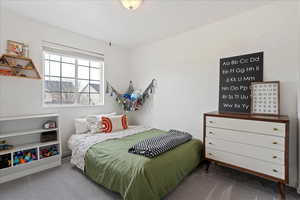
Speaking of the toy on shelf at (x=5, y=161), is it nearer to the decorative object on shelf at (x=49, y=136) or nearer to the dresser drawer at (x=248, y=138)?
the decorative object on shelf at (x=49, y=136)

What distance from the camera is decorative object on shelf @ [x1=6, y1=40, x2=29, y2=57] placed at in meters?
2.06

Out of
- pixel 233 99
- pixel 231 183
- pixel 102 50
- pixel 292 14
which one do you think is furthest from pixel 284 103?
pixel 102 50

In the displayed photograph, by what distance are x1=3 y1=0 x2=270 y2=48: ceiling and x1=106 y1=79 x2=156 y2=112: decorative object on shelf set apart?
118 cm

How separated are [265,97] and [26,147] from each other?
347 centimetres

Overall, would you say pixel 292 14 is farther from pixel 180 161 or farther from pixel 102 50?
pixel 102 50

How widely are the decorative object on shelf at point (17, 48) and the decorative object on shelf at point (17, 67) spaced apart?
0.09 metres

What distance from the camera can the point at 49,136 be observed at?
2.31 meters

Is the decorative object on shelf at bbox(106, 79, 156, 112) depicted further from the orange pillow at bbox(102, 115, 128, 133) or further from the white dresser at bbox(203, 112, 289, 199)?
the white dresser at bbox(203, 112, 289, 199)

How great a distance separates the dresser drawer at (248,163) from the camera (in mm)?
1516

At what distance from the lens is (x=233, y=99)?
214 cm

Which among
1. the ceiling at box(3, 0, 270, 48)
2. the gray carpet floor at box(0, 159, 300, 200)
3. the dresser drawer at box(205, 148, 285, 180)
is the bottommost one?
the gray carpet floor at box(0, 159, 300, 200)

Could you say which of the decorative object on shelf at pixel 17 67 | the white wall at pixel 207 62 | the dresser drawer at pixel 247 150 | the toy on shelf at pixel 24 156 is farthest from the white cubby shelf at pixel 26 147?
the dresser drawer at pixel 247 150

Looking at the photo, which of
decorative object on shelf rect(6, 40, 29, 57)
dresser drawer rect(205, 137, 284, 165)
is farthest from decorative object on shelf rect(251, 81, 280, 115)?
decorative object on shelf rect(6, 40, 29, 57)

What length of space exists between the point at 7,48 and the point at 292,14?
13.0 ft
